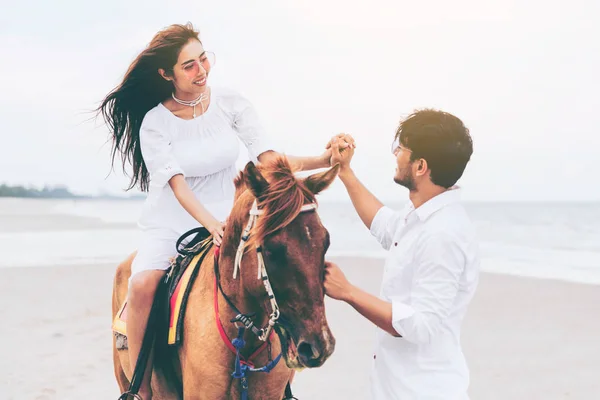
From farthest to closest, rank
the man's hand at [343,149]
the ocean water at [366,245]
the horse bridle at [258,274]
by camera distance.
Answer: the ocean water at [366,245] < the man's hand at [343,149] < the horse bridle at [258,274]

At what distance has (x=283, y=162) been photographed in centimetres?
250

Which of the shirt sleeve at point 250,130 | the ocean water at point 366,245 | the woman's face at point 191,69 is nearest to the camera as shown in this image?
the woman's face at point 191,69

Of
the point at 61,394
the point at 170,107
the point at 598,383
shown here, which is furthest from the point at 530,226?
the point at 170,107

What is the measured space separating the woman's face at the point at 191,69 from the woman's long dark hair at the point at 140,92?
40 millimetres

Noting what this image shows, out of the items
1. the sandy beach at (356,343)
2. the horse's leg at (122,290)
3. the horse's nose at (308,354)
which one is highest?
the horse's nose at (308,354)

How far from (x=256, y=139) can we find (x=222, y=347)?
1.23 metres

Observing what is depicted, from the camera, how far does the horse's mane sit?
2289 mm

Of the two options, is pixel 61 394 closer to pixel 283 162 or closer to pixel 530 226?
pixel 283 162

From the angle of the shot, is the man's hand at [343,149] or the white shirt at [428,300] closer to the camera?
the white shirt at [428,300]

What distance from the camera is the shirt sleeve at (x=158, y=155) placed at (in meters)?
3.17

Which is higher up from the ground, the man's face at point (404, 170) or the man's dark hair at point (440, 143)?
the man's dark hair at point (440, 143)

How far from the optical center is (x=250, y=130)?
11.5 feet

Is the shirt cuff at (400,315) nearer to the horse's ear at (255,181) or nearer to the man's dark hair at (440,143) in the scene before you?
the man's dark hair at (440,143)

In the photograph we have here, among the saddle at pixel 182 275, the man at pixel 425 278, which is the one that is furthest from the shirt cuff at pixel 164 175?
the man at pixel 425 278
